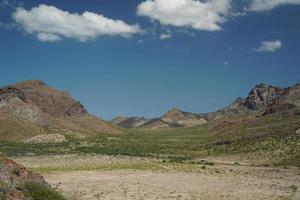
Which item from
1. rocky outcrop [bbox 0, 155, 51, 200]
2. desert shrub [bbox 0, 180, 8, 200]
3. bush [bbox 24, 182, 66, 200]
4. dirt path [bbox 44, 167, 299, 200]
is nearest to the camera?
desert shrub [bbox 0, 180, 8, 200]

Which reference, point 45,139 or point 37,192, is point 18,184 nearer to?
point 37,192

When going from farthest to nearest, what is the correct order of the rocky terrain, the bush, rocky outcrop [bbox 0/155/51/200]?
1. the bush
2. the rocky terrain
3. rocky outcrop [bbox 0/155/51/200]

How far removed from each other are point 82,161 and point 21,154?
14.1m

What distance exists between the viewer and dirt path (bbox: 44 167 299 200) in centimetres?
3841

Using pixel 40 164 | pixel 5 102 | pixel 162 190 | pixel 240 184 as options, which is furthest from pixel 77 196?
pixel 5 102

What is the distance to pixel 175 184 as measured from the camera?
44.5 m

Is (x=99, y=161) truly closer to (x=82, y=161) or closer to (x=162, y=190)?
(x=82, y=161)

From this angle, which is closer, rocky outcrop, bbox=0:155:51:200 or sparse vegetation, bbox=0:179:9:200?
sparse vegetation, bbox=0:179:9:200

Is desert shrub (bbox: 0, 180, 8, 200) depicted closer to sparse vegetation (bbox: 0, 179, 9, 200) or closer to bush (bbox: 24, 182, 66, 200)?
sparse vegetation (bbox: 0, 179, 9, 200)

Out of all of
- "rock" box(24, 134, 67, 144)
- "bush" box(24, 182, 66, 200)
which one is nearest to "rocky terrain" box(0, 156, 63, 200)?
"bush" box(24, 182, 66, 200)

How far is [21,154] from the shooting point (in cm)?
7450

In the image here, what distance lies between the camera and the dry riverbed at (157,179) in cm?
3891

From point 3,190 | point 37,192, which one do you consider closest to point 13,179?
point 37,192

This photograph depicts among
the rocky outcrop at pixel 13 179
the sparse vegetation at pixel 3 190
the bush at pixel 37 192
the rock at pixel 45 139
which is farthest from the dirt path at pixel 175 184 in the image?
the rock at pixel 45 139
